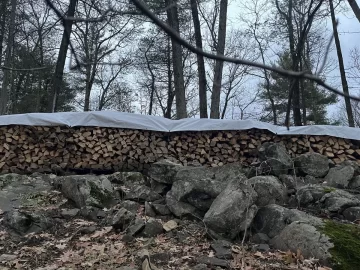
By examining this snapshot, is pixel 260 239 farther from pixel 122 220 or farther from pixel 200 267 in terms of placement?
pixel 122 220

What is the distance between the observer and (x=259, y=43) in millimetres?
16984

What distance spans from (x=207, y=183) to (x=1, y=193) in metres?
3.00

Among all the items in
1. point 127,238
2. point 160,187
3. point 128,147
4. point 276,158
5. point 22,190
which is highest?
point 128,147

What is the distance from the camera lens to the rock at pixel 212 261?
11.1ft

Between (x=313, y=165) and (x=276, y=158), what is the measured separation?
0.69 meters

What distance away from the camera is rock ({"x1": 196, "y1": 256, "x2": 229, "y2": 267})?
338cm

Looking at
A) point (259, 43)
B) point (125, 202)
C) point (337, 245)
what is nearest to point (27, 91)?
point (259, 43)

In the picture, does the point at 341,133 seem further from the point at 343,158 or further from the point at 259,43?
the point at 259,43

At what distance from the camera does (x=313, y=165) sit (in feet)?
20.3

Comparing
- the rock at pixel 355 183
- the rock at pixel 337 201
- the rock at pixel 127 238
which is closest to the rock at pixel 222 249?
the rock at pixel 127 238

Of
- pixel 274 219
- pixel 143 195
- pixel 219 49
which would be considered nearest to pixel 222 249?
pixel 274 219

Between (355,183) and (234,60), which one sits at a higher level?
(234,60)

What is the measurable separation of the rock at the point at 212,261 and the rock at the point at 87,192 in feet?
5.98

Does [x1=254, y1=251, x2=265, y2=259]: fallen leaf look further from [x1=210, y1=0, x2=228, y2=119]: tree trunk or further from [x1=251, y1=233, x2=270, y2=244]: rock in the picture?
[x1=210, y1=0, x2=228, y2=119]: tree trunk
